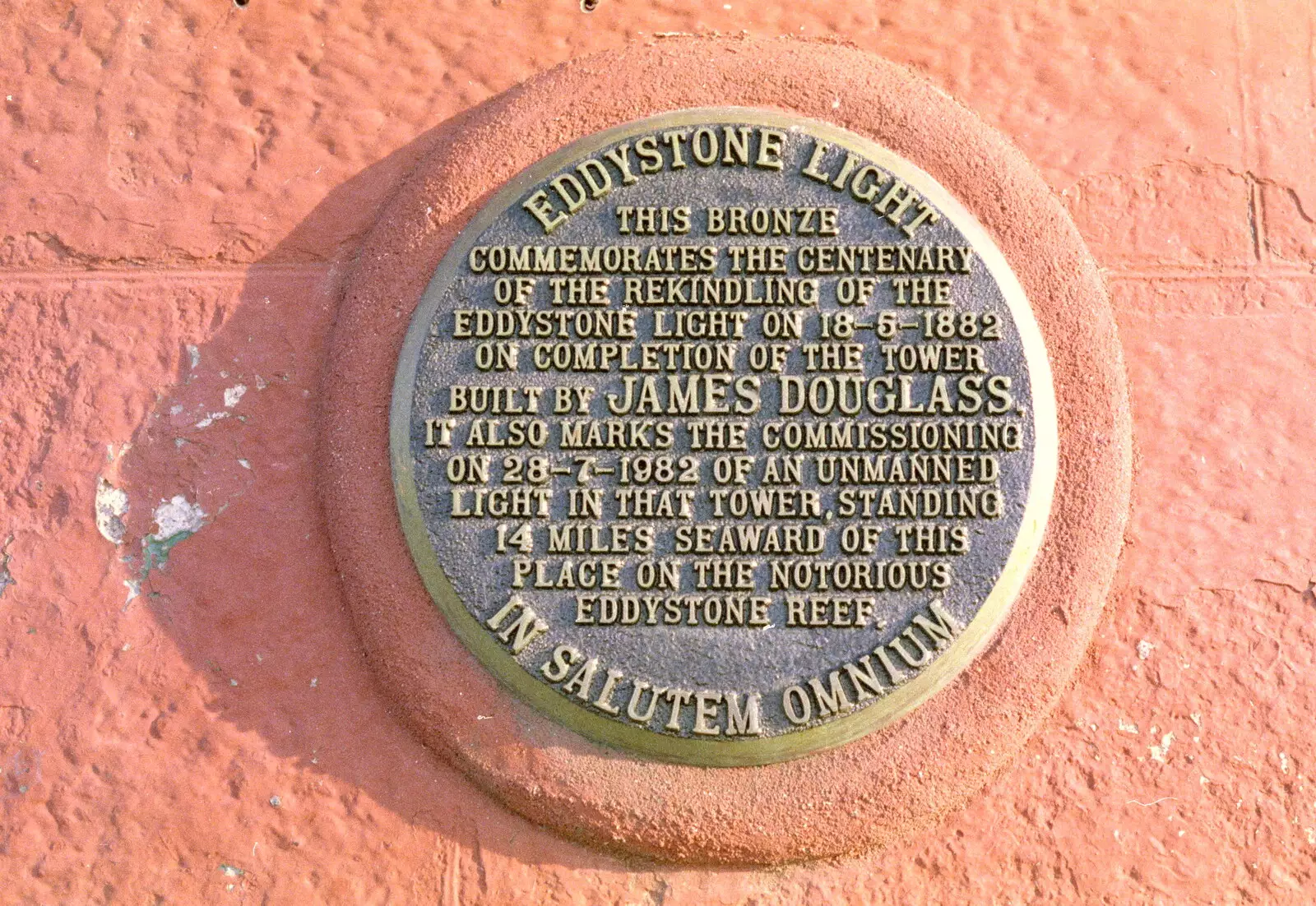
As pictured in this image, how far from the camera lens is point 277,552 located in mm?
2680

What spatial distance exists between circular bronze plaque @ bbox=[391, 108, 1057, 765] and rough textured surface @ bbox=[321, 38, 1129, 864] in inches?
2.1

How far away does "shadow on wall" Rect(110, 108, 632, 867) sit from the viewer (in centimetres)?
258

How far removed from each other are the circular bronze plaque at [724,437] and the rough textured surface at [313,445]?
0.95ft

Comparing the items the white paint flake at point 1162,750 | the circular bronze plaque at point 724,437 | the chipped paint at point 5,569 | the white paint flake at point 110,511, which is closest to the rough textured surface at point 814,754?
the circular bronze plaque at point 724,437

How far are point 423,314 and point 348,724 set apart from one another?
0.93 meters

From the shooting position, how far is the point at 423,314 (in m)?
2.71

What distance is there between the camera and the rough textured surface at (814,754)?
2502mm

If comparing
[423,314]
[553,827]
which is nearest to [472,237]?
[423,314]

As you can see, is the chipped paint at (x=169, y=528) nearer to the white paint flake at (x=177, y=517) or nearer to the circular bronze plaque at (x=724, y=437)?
the white paint flake at (x=177, y=517)

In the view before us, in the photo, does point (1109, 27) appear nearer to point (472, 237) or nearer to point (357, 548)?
point (472, 237)

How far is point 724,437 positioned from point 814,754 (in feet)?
2.33

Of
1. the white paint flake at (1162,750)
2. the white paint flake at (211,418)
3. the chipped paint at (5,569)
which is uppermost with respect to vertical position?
the white paint flake at (211,418)

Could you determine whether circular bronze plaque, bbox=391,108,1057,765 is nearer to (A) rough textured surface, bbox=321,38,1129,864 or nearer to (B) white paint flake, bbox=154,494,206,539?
(A) rough textured surface, bbox=321,38,1129,864

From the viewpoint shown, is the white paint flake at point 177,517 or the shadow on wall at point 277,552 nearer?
the shadow on wall at point 277,552
